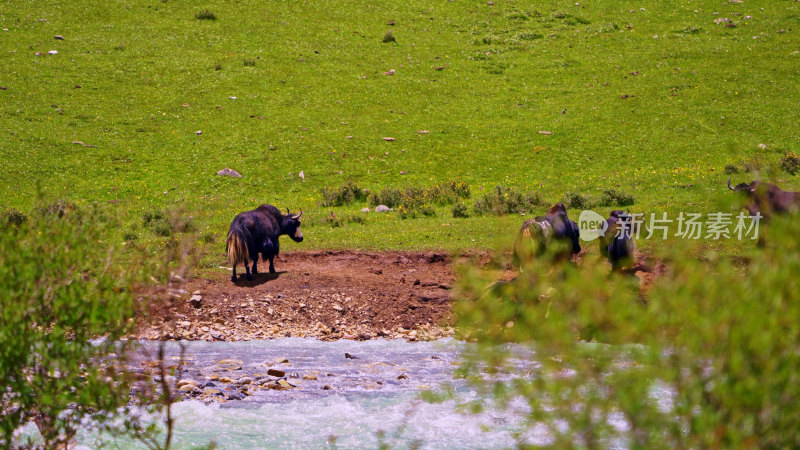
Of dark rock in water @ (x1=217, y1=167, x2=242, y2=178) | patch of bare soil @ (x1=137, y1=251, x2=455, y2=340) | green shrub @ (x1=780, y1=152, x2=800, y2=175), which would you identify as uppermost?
green shrub @ (x1=780, y1=152, x2=800, y2=175)

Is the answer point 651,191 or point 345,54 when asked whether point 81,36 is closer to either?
point 345,54

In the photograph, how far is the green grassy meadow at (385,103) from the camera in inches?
1161

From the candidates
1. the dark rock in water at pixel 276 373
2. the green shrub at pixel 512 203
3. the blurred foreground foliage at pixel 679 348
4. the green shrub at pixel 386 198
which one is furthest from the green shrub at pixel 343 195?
the blurred foreground foliage at pixel 679 348

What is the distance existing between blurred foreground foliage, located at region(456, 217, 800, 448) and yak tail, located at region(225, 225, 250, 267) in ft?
49.3

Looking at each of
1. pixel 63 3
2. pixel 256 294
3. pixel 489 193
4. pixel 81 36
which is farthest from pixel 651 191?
pixel 63 3

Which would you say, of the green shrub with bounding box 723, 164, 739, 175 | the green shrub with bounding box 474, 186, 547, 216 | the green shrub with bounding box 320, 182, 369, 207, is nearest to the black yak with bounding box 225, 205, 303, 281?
the green shrub with bounding box 320, 182, 369, 207

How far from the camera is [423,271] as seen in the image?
21062mm

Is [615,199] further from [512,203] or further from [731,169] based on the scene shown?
[731,169]

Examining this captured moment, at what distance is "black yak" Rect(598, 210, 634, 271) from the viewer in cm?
1814

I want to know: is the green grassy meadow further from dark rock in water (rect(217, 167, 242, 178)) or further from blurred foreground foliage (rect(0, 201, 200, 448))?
blurred foreground foliage (rect(0, 201, 200, 448))

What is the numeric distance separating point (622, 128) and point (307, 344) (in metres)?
23.8

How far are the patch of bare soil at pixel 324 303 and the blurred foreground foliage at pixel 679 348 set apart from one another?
11.6 metres

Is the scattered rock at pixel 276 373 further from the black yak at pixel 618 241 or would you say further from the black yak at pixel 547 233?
the black yak at pixel 618 241

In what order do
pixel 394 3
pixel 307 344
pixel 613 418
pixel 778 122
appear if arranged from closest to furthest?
1. pixel 613 418
2. pixel 307 344
3. pixel 778 122
4. pixel 394 3
